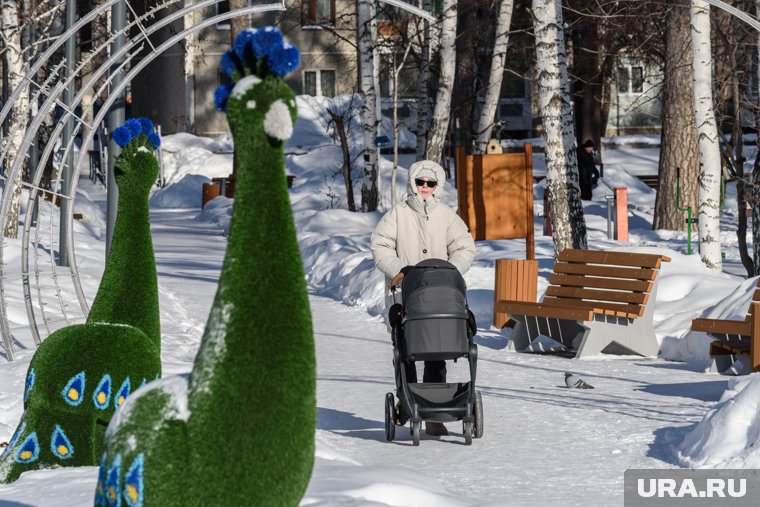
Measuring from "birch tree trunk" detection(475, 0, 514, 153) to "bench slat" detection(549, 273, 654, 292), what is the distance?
1231cm

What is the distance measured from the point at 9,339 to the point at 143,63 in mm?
2600

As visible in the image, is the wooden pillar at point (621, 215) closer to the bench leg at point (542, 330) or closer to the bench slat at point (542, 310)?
the bench leg at point (542, 330)

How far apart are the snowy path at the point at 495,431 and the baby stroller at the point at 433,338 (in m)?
0.25

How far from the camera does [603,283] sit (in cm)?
1367

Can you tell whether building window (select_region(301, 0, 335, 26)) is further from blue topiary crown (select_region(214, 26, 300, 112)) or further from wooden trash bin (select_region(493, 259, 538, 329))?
blue topiary crown (select_region(214, 26, 300, 112))

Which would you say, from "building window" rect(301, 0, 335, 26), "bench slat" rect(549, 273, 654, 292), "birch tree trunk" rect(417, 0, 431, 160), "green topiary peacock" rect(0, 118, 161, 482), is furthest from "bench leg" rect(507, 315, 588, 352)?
"building window" rect(301, 0, 335, 26)

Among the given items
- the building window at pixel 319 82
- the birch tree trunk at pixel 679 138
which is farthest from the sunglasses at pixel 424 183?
the building window at pixel 319 82

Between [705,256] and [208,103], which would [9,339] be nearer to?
[705,256]

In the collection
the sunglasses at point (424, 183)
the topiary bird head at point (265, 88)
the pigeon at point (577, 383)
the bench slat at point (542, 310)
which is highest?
the topiary bird head at point (265, 88)

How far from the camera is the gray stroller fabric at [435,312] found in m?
8.83

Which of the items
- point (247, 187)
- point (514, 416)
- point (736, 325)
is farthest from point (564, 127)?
point (247, 187)

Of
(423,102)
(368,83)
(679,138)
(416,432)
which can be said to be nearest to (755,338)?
(416,432)

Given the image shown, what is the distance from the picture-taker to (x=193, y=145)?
4838 cm

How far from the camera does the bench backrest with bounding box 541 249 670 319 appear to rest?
13195mm
